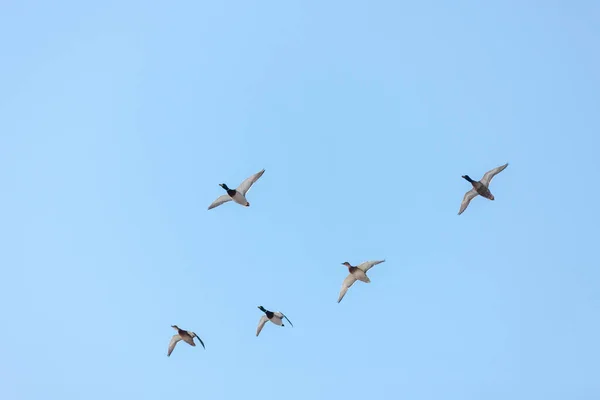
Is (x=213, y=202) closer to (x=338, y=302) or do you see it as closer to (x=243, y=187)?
(x=243, y=187)

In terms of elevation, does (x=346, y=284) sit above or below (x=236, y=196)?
below

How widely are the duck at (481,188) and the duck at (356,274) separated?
7.81 metres

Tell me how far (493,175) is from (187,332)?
25202mm

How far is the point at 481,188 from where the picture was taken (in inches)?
3100

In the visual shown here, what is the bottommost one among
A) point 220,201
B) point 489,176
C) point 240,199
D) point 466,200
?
point 240,199

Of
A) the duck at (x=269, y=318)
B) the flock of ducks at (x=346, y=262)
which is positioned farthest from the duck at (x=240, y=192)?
the duck at (x=269, y=318)

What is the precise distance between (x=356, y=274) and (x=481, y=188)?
10842 mm

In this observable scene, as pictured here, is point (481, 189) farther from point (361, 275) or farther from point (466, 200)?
Answer: point (361, 275)

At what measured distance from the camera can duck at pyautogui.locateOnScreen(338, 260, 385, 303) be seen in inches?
3073

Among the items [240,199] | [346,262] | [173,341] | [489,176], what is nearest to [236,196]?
[240,199]

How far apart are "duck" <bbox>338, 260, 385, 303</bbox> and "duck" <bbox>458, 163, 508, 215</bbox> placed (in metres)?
7.81

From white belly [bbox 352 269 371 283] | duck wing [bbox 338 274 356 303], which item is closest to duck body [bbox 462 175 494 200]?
white belly [bbox 352 269 371 283]

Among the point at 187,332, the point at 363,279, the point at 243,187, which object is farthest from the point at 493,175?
the point at 187,332

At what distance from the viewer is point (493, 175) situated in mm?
78562
